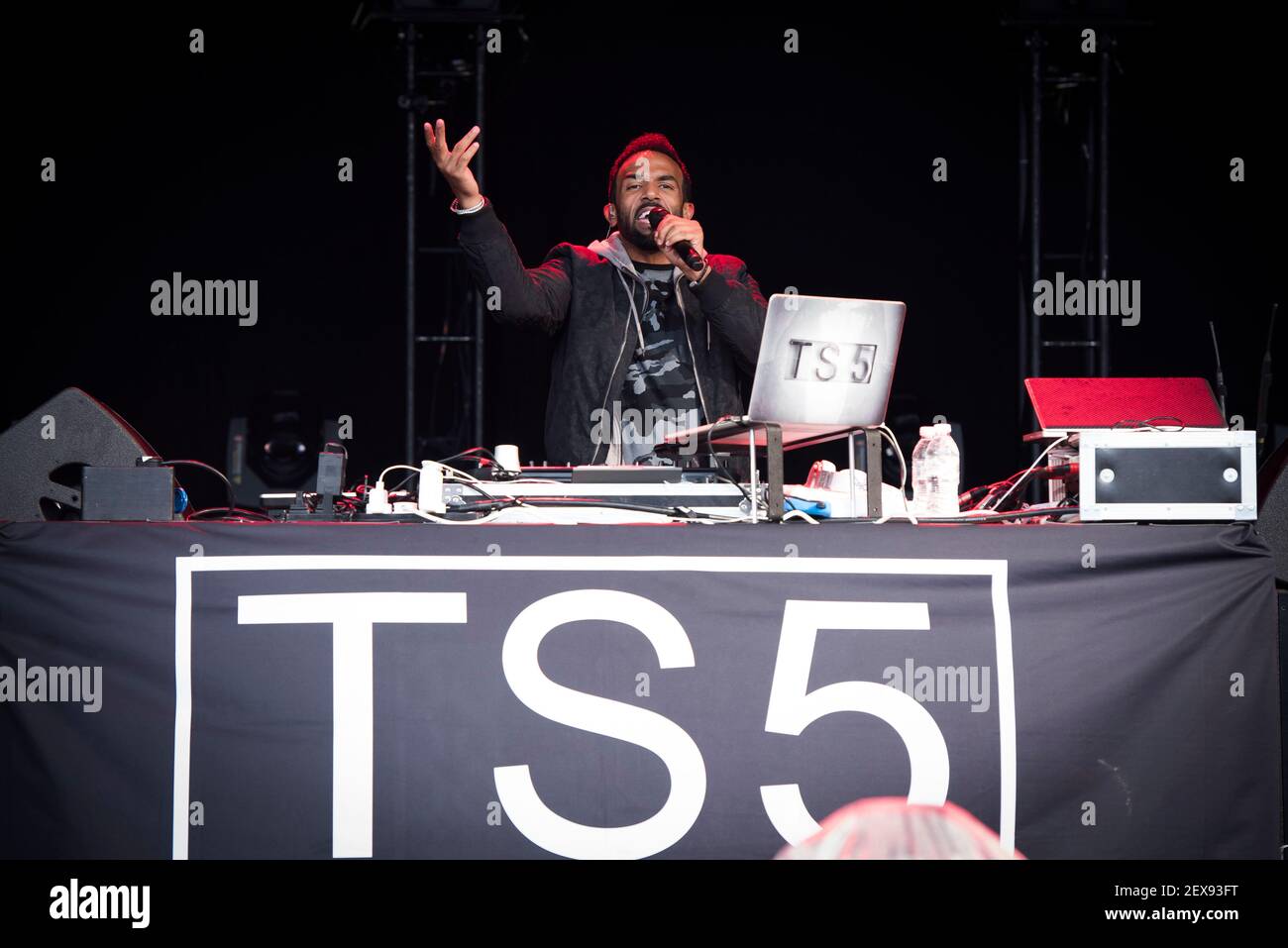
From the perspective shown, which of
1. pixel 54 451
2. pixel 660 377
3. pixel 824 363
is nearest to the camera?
pixel 824 363

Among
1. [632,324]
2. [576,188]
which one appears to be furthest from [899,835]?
[576,188]

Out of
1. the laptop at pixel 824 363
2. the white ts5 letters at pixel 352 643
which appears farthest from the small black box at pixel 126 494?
the laptop at pixel 824 363

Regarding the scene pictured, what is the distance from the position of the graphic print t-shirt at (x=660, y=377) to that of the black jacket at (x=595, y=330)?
26 millimetres

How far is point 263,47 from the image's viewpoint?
15.8 ft

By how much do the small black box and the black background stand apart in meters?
2.73

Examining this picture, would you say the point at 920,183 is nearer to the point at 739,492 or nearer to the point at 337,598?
the point at 739,492

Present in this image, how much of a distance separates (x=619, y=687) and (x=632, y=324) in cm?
158

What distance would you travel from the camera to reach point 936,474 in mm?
2340

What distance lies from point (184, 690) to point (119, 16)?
3.76m

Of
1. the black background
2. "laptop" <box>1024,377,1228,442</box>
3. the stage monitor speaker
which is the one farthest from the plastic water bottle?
the black background

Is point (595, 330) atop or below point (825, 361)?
atop

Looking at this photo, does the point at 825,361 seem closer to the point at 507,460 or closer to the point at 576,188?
the point at 507,460

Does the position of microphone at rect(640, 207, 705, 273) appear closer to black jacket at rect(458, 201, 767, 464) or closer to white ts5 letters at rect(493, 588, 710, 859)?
black jacket at rect(458, 201, 767, 464)
